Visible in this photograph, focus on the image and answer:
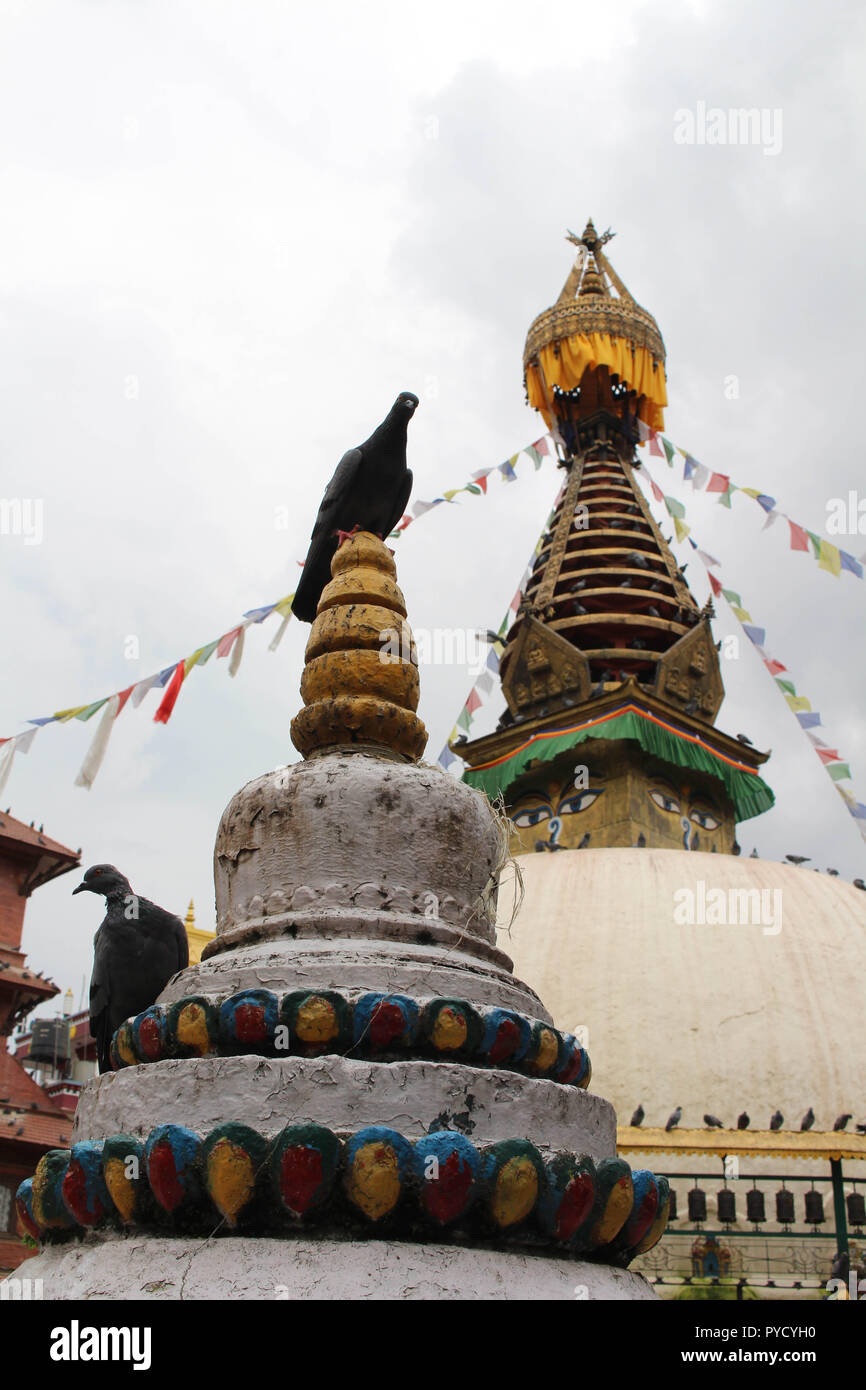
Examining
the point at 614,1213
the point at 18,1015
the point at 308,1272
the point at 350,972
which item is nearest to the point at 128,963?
the point at 350,972

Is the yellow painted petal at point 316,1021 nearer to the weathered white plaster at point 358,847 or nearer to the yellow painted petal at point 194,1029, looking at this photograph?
the yellow painted petal at point 194,1029

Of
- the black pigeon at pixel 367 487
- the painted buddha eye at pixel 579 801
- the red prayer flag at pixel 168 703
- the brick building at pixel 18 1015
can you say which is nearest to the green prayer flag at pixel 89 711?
the red prayer flag at pixel 168 703

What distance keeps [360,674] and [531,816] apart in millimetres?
13338

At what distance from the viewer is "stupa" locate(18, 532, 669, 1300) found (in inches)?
93.5

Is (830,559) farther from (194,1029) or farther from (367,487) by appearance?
(194,1029)

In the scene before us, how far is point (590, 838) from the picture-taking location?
15797mm

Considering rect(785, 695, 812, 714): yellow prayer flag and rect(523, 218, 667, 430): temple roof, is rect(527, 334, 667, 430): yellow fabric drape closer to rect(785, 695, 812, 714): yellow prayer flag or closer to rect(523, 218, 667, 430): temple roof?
rect(523, 218, 667, 430): temple roof

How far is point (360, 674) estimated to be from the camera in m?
3.58

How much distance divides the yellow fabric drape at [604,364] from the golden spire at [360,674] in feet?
58.9

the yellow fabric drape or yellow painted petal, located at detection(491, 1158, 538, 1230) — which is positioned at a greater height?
the yellow fabric drape

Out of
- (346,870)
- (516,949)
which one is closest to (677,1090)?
(516,949)

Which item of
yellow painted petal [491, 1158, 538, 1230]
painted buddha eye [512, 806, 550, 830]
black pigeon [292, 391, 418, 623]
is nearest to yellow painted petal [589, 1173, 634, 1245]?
yellow painted petal [491, 1158, 538, 1230]
